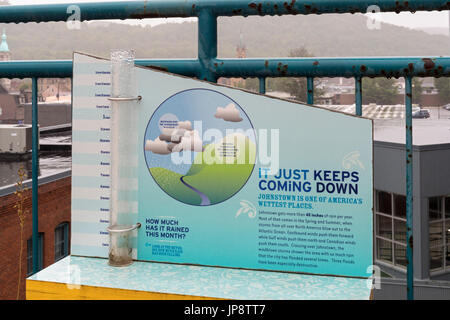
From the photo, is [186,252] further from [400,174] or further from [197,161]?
[400,174]

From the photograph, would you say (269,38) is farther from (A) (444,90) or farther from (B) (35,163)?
(B) (35,163)

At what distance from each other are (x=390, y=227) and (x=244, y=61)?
1475cm

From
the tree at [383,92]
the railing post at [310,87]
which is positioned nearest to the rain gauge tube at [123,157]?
the railing post at [310,87]

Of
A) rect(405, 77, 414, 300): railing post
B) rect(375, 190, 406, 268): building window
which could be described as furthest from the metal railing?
rect(375, 190, 406, 268): building window

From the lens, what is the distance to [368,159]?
4.04 feet

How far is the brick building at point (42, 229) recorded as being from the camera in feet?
58.6

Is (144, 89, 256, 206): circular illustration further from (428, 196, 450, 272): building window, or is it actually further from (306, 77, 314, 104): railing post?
(428, 196, 450, 272): building window

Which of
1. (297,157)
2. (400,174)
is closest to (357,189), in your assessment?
(297,157)

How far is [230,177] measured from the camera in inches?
52.2

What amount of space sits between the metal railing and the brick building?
52.8 feet

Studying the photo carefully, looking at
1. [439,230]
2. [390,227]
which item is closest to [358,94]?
[439,230]

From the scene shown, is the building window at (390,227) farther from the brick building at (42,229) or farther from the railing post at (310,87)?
the railing post at (310,87)

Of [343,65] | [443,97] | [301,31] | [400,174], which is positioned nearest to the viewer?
[343,65]

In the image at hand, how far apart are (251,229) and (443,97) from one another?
86929 mm
